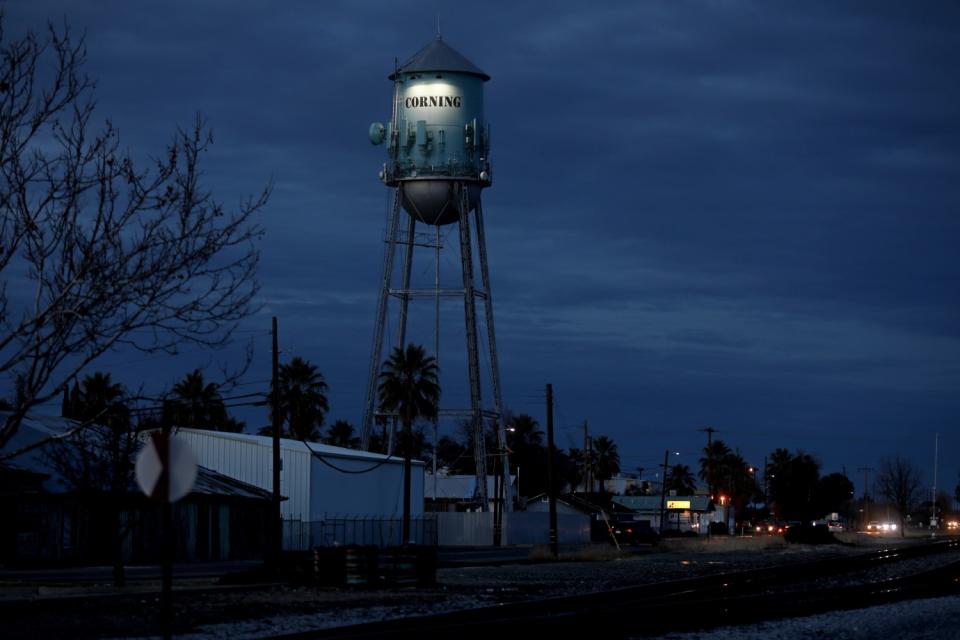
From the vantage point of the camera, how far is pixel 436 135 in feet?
264

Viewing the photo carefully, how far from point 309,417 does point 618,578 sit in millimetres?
53790

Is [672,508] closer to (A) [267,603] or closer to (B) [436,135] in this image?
(B) [436,135]

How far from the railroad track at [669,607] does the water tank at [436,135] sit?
39164 mm

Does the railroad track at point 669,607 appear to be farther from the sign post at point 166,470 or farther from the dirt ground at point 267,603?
the sign post at point 166,470

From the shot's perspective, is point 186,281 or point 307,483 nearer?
point 186,281

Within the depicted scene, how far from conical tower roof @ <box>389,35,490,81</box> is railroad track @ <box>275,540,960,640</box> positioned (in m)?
42.0

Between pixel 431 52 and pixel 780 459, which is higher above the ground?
pixel 431 52

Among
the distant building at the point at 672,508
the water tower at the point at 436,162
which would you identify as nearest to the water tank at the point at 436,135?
the water tower at the point at 436,162

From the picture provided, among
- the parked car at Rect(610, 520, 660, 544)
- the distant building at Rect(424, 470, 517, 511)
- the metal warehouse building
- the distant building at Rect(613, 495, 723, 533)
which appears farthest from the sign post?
the distant building at Rect(613, 495, 723, 533)

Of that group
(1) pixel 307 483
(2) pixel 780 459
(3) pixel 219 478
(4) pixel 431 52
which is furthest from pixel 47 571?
(2) pixel 780 459

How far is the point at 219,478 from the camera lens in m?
68.3

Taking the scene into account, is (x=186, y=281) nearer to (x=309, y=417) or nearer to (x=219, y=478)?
(x=219, y=478)

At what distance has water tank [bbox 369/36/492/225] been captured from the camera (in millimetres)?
80125

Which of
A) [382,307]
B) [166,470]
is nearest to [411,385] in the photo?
[382,307]
